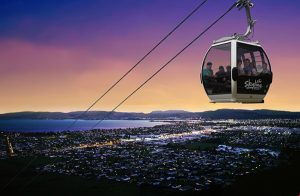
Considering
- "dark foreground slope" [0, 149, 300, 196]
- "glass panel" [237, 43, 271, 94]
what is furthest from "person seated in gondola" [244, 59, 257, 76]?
"dark foreground slope" [0, 149, 300, 196]

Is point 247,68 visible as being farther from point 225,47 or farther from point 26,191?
point 26,191

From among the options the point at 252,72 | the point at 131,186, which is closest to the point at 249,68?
the point at 252,72

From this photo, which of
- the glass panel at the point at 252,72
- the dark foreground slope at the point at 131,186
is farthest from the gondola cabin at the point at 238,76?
the dark foreground slope at the point at 131,186

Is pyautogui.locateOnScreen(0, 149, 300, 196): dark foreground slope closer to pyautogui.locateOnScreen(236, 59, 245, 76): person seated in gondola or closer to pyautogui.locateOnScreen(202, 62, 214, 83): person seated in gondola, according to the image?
pyautogui.locateOnScreen(202, 62, 214, 83): person seated in gondola

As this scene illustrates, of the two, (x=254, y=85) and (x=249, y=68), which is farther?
(x=249, y=68)

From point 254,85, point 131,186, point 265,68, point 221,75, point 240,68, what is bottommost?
point 131,186

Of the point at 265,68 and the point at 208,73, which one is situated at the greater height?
the point at 265,68

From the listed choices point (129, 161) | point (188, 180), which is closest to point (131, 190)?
point (188, 180)

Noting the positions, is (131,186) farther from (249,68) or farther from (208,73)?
(249,68)
